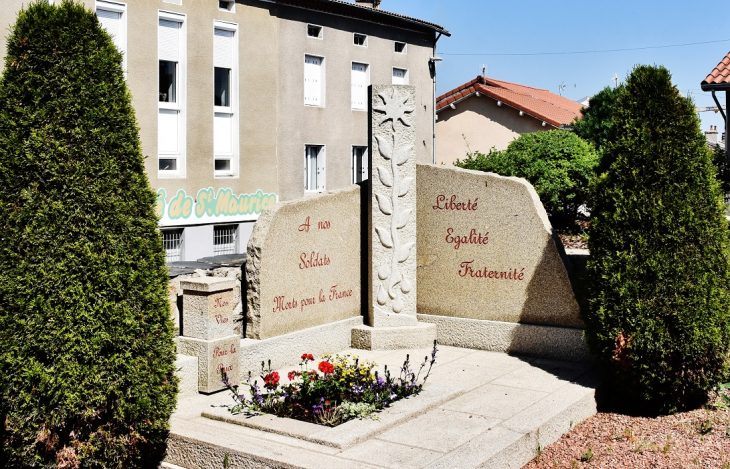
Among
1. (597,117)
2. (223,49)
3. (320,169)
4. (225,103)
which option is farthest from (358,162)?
(597,117)

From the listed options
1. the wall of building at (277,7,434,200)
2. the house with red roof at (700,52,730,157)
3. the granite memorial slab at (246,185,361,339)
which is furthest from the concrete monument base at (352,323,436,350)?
the wall of building at (277,7,434,200)

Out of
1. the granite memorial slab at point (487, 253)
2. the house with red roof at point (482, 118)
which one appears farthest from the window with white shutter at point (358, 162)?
the granite memorial slab at point (487, 253)

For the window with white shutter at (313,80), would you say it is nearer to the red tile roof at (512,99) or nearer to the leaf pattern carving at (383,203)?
the red tile roof at (512,99)

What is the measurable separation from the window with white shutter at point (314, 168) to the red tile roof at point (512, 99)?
9.79 metres

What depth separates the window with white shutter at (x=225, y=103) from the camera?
73.2 feet

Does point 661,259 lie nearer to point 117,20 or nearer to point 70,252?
point 70,252

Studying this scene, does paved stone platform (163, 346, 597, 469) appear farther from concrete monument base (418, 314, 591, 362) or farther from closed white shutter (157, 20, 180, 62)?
closed white shutter (157, 20, 180, 62)

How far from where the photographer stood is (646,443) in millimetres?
7074

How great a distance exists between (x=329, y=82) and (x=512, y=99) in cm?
1065

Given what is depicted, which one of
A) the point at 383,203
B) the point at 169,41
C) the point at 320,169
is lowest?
the point at 383,203

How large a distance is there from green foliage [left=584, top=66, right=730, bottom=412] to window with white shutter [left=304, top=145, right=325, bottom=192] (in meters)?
18.0

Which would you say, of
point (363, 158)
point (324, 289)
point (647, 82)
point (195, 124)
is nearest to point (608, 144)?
point (647, 82)

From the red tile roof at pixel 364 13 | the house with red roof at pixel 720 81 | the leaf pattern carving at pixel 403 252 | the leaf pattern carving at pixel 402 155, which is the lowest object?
the leaf pattern carving at pixel 403 252

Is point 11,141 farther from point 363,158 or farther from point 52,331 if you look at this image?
point 363,158
